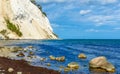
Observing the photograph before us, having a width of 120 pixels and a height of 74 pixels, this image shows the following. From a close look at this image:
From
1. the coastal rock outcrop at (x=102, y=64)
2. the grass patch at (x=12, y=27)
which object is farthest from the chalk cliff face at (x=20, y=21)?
the coastal rock outcrop at (x=102, y=64)

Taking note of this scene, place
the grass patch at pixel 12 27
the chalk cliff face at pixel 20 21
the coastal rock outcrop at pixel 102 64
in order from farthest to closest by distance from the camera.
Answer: the grass patch at pixel 12 27, the chalk cliff face at pixel 20 21, the coastal rock outcrop at pixel 102 64

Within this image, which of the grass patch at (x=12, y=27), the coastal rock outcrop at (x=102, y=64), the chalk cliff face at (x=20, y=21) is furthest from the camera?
the grass patch at (x=12, y=27)

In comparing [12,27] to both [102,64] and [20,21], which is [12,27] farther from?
[102,64]

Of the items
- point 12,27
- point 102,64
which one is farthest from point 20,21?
point 102,64

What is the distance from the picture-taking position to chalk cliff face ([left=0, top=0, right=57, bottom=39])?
154375 millimetres

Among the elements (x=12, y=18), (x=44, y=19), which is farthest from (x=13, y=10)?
(x=44, y=19)

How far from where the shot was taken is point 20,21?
165875 mm

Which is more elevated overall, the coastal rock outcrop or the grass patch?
the grass patch

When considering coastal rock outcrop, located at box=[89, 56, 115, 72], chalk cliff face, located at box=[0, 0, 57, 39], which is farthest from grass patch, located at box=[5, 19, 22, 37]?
coastal rock outcrop, located at box=[89, 56, 115, 72]

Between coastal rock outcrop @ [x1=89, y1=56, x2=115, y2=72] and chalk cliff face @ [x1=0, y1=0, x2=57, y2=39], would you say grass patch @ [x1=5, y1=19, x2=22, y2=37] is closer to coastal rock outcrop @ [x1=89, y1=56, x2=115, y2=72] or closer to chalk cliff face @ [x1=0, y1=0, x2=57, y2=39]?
chalk cliff face @ [x1=0, y1=0, x2=57, y2=39]

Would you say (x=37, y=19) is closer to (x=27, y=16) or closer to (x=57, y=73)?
(x=27, y=16)

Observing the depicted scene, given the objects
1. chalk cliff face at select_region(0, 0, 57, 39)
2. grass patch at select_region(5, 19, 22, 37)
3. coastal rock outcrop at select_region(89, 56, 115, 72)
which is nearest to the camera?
coastal rock outcrop at select_region(89, 56, 115, 72)

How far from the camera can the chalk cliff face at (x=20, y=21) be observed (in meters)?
154

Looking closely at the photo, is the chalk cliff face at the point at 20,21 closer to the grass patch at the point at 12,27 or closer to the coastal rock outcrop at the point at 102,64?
the grass patch at the point at 12,27
